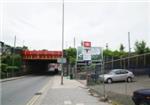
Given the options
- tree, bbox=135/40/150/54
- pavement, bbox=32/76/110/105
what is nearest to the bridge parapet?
tree, bbox=135/40/150/54

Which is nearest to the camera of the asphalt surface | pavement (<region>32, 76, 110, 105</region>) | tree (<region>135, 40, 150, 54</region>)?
pavement (<region>32, 76, 110, 105</region>)

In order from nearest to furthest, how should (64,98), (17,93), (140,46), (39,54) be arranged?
(64,98), (17,93), (140,46), (39,54)

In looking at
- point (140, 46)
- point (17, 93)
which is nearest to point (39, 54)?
point (140, 46)

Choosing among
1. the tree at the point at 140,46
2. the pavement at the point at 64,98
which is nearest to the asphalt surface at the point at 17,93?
the pavement at the point at 64,98

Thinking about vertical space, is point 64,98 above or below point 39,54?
below

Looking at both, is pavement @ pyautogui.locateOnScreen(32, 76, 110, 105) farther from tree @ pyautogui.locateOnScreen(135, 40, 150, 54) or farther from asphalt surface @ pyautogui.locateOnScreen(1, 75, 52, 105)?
tree @ pyautogui.locateOnScreen(135, 40, 150, 54)

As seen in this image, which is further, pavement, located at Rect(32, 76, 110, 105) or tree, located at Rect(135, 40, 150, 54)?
tree, located at Rect(135, 40, 150, 54)

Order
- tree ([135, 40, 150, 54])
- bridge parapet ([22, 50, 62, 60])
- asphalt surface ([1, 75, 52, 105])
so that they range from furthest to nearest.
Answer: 1. bridge parapet ([22, 50, 62, 60])
2. tree ([135, 40, 150, 54])
3. asphalt surface ([1, 75, 52, 105])

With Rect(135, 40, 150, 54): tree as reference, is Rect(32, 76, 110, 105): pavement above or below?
below

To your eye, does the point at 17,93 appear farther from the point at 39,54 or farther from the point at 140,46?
the point at 39,54

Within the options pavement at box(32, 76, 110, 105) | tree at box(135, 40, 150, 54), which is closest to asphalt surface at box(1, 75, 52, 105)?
pavement at box(32, 76, 110, 105)

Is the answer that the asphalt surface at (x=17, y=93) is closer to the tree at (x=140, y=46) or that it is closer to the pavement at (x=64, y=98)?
the pavement at (x=64, y=98)

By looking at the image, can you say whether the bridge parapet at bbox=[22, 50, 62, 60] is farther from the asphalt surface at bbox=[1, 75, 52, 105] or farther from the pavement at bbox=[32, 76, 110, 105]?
the pavement at bbox=[32, 76, 110, 105]

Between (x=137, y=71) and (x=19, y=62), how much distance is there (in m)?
70.7
